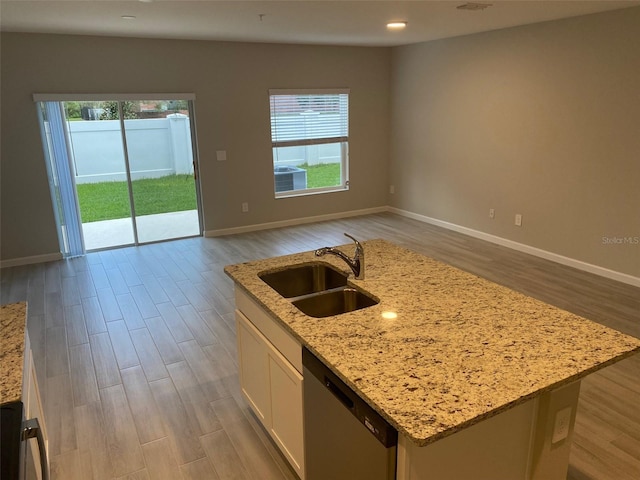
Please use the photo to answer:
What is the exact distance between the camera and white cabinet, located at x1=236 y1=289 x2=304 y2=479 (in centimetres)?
196

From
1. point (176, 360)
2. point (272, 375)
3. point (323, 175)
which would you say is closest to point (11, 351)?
point (272, 375)

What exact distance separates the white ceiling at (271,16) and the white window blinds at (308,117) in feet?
3.75

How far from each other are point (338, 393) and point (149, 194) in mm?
5194

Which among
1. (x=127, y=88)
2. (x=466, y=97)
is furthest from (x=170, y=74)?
(x=466, y=97)

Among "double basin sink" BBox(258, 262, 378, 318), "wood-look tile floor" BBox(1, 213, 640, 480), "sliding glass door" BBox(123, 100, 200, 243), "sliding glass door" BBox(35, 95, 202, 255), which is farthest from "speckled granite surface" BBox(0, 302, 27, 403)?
"sliding glass door" BBox(123, 100, 200, 243)

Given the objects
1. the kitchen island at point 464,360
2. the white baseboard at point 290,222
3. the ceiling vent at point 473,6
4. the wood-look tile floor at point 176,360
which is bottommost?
the wood-look tile floor at point 176,360

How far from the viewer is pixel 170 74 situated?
577cm

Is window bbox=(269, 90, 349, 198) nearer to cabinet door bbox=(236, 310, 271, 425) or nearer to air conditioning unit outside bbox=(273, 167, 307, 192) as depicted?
air conditioning unit outside bbox=(273, 167, 307, 192)

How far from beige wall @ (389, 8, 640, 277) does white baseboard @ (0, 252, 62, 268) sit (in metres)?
4.95

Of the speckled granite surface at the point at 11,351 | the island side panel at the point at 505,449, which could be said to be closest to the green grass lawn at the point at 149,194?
the speckled granite surface at the point at 11,351

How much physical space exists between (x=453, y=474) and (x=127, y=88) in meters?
5.53

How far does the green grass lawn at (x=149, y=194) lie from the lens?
6102mm

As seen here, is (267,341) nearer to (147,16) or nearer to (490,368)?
(490,368)

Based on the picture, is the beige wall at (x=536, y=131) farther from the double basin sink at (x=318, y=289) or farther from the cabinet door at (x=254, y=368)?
the cabinet door at (x=254, y=368)
